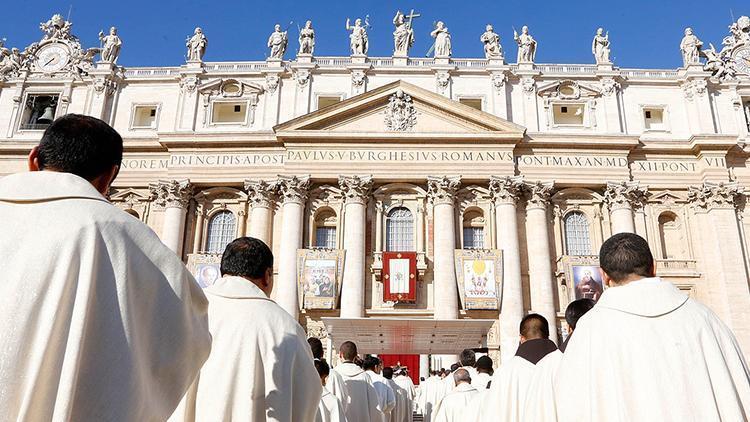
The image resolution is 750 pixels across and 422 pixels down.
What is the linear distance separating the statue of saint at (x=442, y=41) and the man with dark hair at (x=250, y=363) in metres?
27.4

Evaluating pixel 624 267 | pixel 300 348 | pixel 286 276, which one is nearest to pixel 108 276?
pixel 300 348

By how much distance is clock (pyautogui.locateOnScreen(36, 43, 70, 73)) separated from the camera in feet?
101

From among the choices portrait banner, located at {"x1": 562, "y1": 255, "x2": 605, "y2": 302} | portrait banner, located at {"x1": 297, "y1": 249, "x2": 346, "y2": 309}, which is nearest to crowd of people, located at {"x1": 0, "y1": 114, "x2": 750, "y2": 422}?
portrait banner, located at {"x1": 297, "y1": 249, "x2": 346, "y2": 309}

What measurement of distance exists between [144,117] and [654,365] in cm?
3070

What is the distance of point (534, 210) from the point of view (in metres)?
26.6

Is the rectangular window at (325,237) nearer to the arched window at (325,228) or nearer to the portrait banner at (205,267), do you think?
the arched window at (325,228)

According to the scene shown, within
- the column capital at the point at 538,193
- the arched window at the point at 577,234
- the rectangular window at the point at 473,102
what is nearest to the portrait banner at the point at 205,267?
the rectangular window at the point at 473,102

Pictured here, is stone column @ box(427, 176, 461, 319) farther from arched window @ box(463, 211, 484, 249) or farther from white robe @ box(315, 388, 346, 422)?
white robe @ box(315, 388, 346, 422)

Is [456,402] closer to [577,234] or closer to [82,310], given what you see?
[82,310]

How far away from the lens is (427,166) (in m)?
27.2

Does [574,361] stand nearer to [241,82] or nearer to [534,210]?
[534,210]

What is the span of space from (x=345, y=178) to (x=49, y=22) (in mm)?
19349

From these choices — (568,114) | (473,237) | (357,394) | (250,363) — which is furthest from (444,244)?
(250,363)

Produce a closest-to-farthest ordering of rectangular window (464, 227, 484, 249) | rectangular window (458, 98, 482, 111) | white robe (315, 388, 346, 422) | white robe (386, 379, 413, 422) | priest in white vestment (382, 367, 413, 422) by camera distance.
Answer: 1. white robe (315, 388, 346, 422)
2. priest in white vestment (382, 367, 413, 422)
3. white robe (386, 379, 413, 422)
4. rectangular window (464, 227, 484, 249)
5. rectangular window (458, 98, 482, 111)
